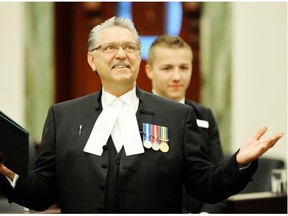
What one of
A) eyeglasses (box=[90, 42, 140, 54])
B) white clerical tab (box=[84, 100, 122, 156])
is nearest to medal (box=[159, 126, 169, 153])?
white clerical tab (box=[84, 100, 122, 156])

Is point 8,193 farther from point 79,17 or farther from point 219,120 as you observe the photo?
point 79,17

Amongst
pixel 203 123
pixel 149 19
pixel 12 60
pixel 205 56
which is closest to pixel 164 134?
pixel 203 123

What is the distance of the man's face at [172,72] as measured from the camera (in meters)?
3.95

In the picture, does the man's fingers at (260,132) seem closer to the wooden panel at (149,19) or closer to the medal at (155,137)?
the medal at (155,137)

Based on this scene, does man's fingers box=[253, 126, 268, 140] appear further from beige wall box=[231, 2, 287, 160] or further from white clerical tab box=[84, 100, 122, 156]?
beige wall box=[231, 2, 287, 160]

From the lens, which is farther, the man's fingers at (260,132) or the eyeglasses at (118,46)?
the eyeglasses at (118,46)

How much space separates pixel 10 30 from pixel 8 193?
482cm

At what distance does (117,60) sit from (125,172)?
47 cm

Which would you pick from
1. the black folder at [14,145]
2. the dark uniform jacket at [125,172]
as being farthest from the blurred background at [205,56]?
the black folder at [14,145]

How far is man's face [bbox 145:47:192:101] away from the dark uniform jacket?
3.11 ft

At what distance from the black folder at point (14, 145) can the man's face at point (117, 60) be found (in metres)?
0.42

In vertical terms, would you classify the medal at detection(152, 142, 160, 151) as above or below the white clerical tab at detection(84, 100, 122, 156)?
below

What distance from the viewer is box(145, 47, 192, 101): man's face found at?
13.0 ft

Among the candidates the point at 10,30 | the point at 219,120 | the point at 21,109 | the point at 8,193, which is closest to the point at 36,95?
the point at 21,109
